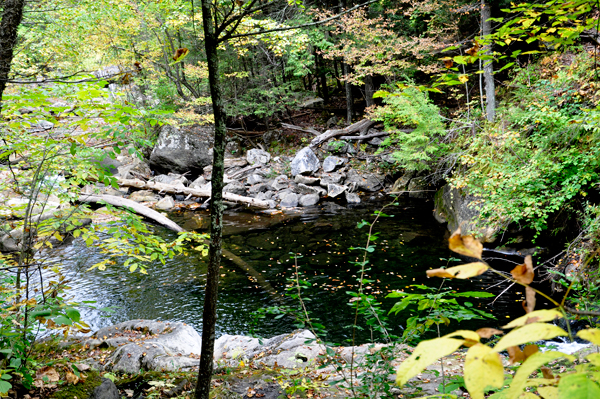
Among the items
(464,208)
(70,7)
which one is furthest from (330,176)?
(70,7)

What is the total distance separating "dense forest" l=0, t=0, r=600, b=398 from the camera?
1902 mm

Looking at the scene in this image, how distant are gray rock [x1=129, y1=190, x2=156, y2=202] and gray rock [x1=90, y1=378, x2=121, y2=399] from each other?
13180mm

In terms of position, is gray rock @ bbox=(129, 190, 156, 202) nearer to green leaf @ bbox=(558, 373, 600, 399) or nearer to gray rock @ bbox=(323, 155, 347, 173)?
gray rock @ bbox=(323, 155, 347, 173)

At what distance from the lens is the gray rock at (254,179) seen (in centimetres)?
1614

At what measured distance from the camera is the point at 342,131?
56.1 ft

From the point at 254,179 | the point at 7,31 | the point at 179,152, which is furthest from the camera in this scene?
the point at 179,152

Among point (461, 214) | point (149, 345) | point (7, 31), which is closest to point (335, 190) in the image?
point (461, 214)

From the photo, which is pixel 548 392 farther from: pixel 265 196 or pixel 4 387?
pixel 265 196

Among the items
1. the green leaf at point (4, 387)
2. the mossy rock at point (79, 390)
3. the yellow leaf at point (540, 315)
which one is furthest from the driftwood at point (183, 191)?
the yellow leaf at point (540, 315)

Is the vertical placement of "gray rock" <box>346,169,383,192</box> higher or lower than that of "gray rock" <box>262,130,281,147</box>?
lower

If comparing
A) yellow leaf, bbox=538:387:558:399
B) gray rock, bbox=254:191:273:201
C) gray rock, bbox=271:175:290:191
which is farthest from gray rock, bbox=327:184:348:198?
yellow leaf, bbox=538:387:558:399

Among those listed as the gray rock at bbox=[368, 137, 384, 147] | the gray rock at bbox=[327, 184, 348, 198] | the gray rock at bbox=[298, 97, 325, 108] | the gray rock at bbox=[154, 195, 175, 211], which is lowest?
the gray rock at bbox=[327, 184, 348, 198]

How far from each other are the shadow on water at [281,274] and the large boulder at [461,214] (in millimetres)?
437

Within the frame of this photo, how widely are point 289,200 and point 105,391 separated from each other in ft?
37.9
